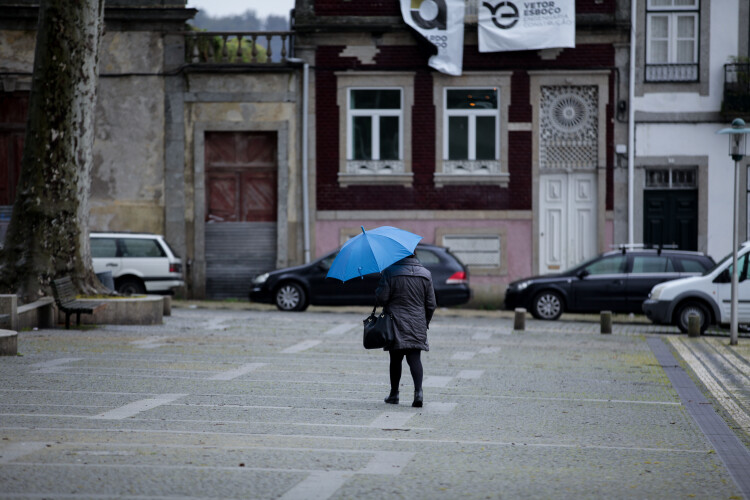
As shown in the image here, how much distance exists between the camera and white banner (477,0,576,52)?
30141mm

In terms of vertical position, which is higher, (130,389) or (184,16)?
(184,16)

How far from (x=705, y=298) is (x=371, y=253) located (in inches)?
504

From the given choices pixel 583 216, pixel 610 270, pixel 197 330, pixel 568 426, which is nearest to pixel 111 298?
pixel 197 330

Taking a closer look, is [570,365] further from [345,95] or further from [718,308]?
[345,95]

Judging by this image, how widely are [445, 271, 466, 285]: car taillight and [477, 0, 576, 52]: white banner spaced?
280 inches

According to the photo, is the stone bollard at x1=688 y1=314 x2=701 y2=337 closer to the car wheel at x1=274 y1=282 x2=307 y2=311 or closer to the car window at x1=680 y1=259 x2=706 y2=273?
the car window at x1=680 y1=259 x2=706 y2=273

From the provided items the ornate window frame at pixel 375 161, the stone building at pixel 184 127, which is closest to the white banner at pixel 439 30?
the ornate window frame at pixel 375 161

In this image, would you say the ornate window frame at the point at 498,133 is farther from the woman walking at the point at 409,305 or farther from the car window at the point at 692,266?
→ the woman walking at the point at 409,305

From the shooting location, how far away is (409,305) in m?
11.2

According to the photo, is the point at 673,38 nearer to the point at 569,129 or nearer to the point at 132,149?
the point at 569,129

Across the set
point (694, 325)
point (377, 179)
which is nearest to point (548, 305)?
point (694, 325)

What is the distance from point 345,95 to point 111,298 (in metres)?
11.8

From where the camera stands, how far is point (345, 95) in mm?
30859

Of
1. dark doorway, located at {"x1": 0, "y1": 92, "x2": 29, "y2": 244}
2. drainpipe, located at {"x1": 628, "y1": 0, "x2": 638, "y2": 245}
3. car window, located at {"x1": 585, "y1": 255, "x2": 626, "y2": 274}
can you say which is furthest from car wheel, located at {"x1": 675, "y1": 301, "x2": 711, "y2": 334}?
dark doorway, located at {"x1": 0, "y1": 92, "x2": 29, "y2": 244}
